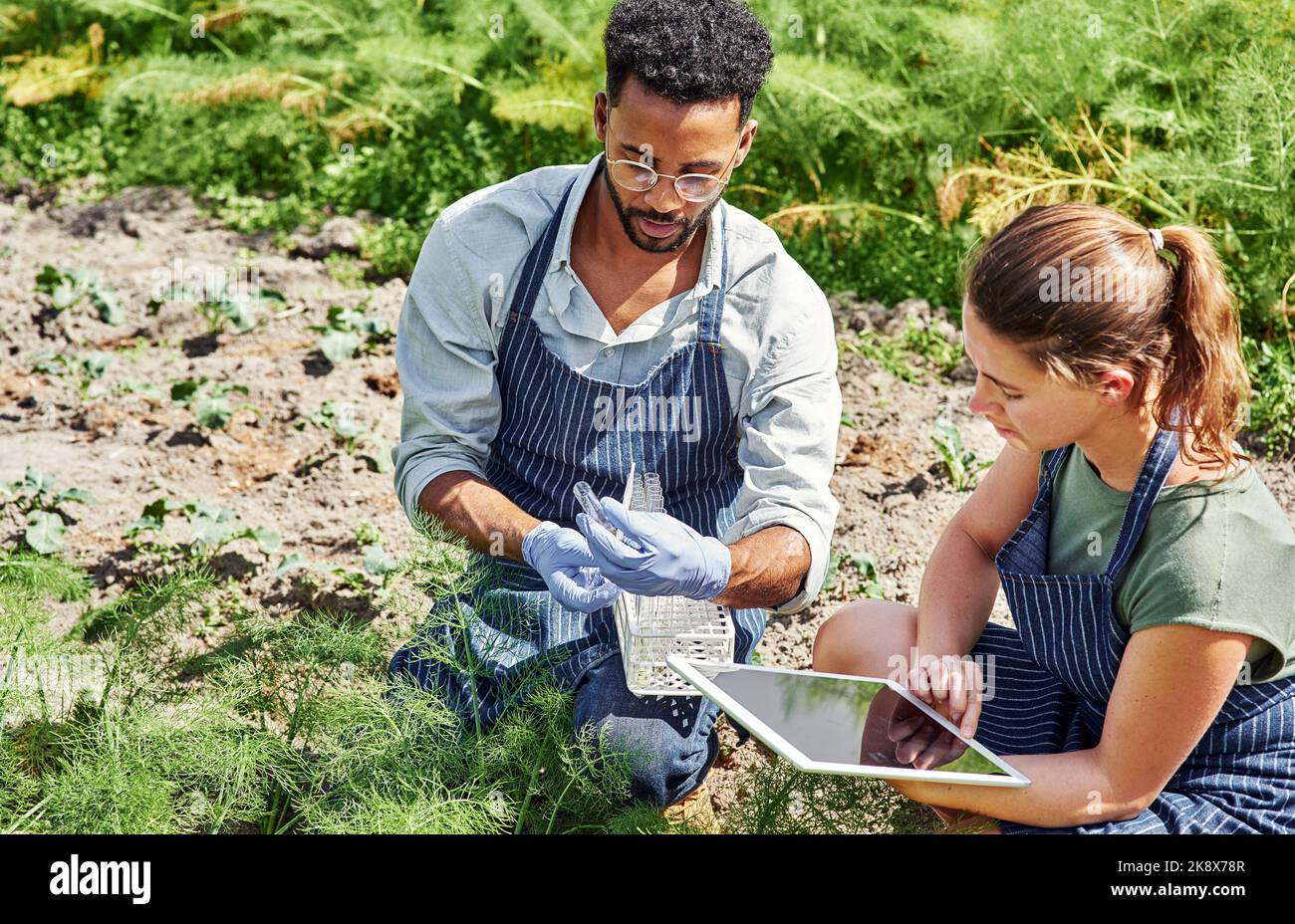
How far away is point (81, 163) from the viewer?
5773 millimetres

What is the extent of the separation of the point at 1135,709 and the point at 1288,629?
26cm

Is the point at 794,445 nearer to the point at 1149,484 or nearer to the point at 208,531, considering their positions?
the point at 1149,484

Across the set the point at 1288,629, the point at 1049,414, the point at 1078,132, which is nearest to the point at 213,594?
the point at 1049,414

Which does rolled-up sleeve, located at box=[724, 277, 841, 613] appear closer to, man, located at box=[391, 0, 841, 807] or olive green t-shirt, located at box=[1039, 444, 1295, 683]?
man, located at box=[391, 0, 841, 807]

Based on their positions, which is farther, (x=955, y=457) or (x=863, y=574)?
(x=955, y=457)

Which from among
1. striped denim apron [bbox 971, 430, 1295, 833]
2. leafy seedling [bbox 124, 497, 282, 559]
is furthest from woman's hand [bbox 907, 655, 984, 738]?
leafy seedling [bbox 124, 497, 282, 559]

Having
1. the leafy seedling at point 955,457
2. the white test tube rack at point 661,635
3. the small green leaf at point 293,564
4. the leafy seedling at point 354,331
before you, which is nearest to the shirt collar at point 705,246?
the white test tube rack at point 661,635

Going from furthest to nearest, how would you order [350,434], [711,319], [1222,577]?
[350,434]
[711,319]
[1222,577]

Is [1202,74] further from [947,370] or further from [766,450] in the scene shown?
[766,450]

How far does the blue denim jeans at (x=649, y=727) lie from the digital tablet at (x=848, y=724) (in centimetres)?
26

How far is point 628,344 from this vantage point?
2578 mm

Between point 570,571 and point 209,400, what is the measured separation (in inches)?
75.1

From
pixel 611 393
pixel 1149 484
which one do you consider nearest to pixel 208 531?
pixel 611 393

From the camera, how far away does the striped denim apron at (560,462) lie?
254 cm
